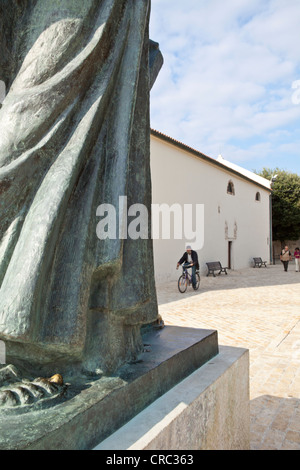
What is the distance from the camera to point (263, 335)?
5574mm

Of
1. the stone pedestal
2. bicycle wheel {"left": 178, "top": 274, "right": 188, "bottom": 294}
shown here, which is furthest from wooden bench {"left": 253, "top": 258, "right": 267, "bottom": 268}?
the stone pedestal

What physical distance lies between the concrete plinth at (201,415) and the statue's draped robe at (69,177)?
0.24 meters

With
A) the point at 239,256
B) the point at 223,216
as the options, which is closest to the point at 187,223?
the point at 223,216

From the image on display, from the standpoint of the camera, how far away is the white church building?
14203mm

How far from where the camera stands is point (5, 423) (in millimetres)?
907

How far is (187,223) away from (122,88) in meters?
15.8

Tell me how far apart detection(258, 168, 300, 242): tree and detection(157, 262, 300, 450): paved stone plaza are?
2164cm

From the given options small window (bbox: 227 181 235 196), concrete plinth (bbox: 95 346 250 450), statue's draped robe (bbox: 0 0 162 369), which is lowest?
concrete plinth (bbox: 95 346 250 450)

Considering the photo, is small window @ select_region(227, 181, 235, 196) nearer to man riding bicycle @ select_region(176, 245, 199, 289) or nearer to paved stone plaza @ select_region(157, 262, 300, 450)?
paved stone plaza @ select_region(157, 262, 300, 450)

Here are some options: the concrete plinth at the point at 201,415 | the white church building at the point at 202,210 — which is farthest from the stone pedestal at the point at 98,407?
the white church building at the point at 202,210

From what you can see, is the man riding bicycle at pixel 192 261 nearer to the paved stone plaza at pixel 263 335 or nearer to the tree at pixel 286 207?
the paved stone plaza at pixel 263 335

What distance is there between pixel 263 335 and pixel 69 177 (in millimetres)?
5245

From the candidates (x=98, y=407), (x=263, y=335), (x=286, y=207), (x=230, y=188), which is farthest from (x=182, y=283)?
(x=286, y=207)

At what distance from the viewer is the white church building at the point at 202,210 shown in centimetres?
1420
